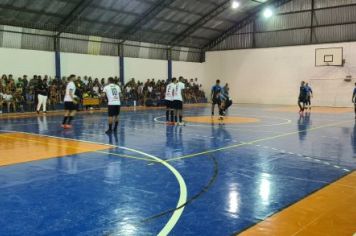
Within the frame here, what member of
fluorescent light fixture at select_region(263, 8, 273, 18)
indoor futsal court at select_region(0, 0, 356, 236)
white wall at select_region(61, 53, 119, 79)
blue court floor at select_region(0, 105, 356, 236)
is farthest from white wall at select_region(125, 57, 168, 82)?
blue court floor at select_region(0, 105, 356, 236)

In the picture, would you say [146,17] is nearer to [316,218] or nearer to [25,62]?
[25,62]

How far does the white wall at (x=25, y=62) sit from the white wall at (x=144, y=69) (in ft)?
25.1

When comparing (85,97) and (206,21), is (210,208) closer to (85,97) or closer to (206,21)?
(85,97)

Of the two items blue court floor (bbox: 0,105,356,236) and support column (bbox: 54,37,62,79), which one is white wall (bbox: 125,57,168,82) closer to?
support column (bbox: 54,37,62,79)

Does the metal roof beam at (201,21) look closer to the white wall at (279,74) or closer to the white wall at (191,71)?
the white wall at (191,71)

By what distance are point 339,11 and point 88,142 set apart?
2881 centimetres

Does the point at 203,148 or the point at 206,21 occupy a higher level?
the point at 206,21

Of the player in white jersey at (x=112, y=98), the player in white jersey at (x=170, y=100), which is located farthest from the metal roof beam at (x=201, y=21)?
the player in white jersey at (x=112, y=98)

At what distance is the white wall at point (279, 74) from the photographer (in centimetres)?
3359

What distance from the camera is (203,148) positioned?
426 inches

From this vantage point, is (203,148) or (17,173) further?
(203,148)

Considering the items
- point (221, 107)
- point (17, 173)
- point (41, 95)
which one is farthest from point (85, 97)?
point (17, 173)

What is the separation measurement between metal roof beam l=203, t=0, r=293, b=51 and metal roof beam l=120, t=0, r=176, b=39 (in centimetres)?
1083

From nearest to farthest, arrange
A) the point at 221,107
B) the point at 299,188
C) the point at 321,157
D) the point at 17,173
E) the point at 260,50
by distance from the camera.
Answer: the point at 299,188
the point at 17,173
the point at 321,157
the point at 221,107
the point at 260,50
